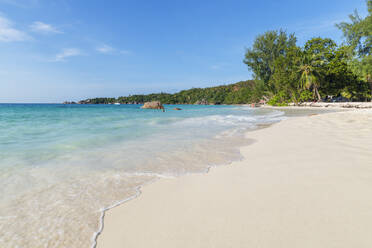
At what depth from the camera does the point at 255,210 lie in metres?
1.71

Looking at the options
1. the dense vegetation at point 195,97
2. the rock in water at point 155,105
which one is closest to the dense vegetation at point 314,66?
the rock in water at point 155,105

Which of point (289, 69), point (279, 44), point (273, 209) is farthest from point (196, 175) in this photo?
point (279, 44)

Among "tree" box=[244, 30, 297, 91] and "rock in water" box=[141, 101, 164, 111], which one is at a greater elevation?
"tree" box=[244, 30, 297, 91]

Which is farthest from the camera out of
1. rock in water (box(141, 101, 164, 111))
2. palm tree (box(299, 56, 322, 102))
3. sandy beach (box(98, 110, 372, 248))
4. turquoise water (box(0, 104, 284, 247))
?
rock in water (box(141, 101, 164, 111))

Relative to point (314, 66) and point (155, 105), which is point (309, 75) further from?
point (155, 105)

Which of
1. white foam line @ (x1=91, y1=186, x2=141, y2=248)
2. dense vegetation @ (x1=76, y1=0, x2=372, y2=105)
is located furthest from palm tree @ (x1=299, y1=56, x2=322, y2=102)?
white foam line @ (x1=91, y1=186, x2=141, y2=248)

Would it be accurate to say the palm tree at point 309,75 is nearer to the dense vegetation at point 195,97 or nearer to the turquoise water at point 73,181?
the turquoise water at point 73,181

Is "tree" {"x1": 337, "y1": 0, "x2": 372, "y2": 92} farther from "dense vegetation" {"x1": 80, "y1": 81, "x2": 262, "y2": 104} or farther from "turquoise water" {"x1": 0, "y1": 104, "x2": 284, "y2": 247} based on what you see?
"dense vegetation" {"x1": 80, "y1": 81, "x2": 262, "y2": 104}

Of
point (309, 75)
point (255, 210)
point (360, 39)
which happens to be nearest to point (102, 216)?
point (255, 210)

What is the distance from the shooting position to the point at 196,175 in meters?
2.74

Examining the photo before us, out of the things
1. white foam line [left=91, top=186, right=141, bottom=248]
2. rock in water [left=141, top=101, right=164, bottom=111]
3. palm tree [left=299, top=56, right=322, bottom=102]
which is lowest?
white foam line [left=91, top=186, right=141, bottom=248]

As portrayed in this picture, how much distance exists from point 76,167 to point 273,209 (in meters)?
3.17

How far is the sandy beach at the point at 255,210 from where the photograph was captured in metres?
1.35

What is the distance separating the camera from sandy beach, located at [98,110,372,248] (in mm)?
1347
